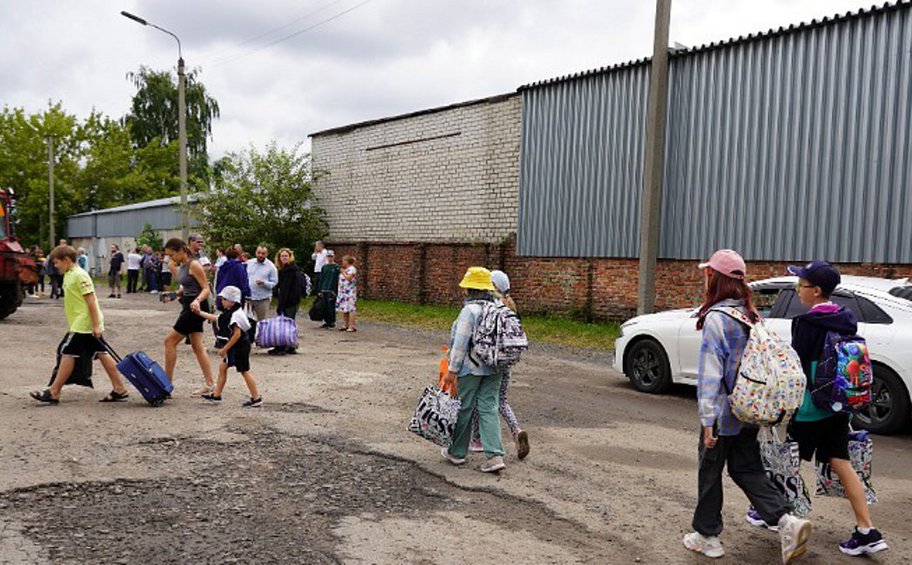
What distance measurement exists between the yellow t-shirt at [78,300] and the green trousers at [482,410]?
163 inches

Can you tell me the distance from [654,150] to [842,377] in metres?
9.87

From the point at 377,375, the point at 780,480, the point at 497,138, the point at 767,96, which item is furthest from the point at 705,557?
the point at 497,138

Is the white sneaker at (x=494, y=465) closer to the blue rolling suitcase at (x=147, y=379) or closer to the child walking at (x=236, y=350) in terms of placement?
the child walking at (x=236, y=350)

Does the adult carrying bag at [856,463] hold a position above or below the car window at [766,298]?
below

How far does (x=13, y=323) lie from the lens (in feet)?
56.2

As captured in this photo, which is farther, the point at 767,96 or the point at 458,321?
the point at 767,96

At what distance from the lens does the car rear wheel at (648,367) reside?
33.7 feet

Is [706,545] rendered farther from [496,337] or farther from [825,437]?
[496,337]

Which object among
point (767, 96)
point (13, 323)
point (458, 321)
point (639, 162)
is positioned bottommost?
point (13, 323)

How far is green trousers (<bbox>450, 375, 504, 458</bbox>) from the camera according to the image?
6105mm

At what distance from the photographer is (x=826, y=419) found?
4.63m

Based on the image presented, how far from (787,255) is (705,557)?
11.8 metres

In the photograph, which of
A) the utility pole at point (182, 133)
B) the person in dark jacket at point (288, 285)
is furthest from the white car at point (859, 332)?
the utility pole at point (182, 133)

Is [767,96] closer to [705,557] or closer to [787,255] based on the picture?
[787,255]
